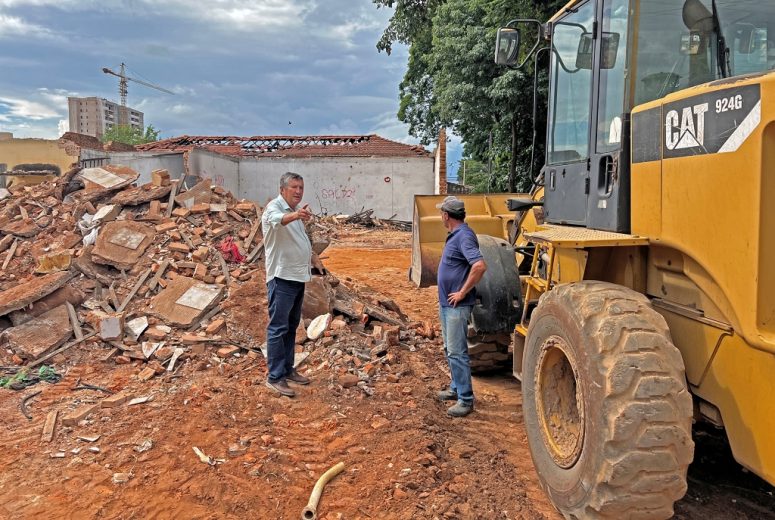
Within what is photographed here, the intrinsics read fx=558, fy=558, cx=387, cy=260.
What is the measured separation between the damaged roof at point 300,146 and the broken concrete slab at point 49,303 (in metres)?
18.4

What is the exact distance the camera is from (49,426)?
4199 mm

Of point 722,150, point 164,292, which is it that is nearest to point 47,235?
point 164,292

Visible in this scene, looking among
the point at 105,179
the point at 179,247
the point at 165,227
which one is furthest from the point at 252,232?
the point at 105,179

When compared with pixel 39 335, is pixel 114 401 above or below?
below

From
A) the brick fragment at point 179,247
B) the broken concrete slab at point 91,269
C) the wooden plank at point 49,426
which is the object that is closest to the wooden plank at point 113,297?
the broken concrete slab at point 91,269

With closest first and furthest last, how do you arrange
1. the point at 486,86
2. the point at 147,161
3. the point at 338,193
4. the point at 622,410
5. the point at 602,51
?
the point at 622,410 → the point at 602,51 → the point at 486,86 → the point at 147,161 → the point at 338,193

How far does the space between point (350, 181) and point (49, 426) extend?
20404 millimetres

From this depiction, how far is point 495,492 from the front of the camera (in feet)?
11.0

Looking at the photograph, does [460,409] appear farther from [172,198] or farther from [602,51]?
[172,198]

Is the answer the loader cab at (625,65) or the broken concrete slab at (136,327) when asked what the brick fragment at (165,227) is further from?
the loader cab at (625,65)

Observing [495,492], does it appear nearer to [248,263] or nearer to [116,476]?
[116,476]

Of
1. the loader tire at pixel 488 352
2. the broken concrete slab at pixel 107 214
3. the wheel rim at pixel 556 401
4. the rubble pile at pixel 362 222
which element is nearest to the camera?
the wheel rim at pixel 556 401

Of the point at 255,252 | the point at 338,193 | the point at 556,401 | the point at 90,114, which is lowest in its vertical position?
the point at 556,401

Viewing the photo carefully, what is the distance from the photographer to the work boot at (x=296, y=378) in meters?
4.95
